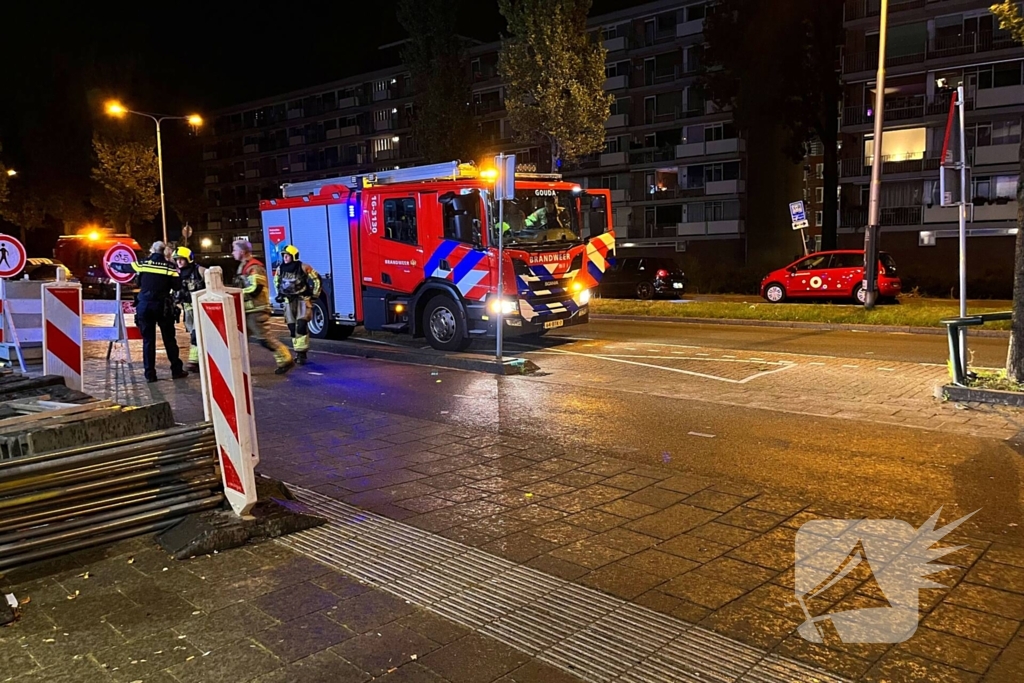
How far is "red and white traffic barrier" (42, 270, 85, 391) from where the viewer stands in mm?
7531

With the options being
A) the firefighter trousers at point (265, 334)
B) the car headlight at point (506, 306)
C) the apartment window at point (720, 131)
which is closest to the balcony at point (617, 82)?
the apartment window at point (720, 131)

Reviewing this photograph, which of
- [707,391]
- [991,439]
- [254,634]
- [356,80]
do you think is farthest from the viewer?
[356,80]

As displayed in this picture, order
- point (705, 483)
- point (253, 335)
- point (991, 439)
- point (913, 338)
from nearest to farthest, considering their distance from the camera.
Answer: point (705, 483), point (991, 439), point (253, 335), point (913, 338)

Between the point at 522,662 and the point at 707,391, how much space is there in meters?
6.41

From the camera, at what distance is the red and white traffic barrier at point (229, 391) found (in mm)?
4539

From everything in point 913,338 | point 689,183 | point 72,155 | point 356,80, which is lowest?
point 913,338

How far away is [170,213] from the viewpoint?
58.2 meters

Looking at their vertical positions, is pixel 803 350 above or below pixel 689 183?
below

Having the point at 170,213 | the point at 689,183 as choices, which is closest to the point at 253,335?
the point at 689,183

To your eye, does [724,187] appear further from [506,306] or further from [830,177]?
[506,306]

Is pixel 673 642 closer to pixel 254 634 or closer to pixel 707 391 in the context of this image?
pixel 254 634

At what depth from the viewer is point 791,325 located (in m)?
16.8

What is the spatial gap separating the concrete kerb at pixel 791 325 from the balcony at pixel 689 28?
103 ft

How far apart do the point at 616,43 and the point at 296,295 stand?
137 feet
